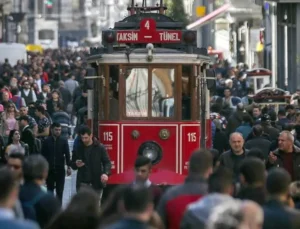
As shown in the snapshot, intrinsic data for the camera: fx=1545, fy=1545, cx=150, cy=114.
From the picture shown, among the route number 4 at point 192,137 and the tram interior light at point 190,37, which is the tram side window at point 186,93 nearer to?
the route number 4 at point 192,137

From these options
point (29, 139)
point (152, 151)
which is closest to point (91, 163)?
point (152, 151)

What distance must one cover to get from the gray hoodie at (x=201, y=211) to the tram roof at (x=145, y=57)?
10.3 metres

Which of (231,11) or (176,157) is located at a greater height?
(231,11)

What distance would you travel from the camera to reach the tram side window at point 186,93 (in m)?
21.5

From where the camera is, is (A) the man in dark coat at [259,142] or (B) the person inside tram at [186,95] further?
(B) the person inside tram at [186,95]

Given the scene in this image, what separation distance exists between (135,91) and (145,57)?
507mm

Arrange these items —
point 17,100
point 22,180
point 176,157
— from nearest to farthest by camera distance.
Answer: point 22,180 → point 176,157 → point 17,100

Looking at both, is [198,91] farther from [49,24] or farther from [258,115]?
[49,24]

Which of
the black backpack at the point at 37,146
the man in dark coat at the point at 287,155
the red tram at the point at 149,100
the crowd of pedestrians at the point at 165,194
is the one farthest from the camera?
the black backpack at the point at 37,146

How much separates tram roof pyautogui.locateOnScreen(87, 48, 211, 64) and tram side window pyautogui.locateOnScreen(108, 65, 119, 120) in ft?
0.44

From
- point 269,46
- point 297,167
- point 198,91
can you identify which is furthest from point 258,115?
point 269,46

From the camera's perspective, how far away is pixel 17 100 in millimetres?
32188

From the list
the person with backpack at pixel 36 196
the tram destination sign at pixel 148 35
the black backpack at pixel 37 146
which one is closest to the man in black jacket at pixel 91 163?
the tram destination sign at pixel 148 35

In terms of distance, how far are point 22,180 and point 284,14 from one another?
3195 centimetres
